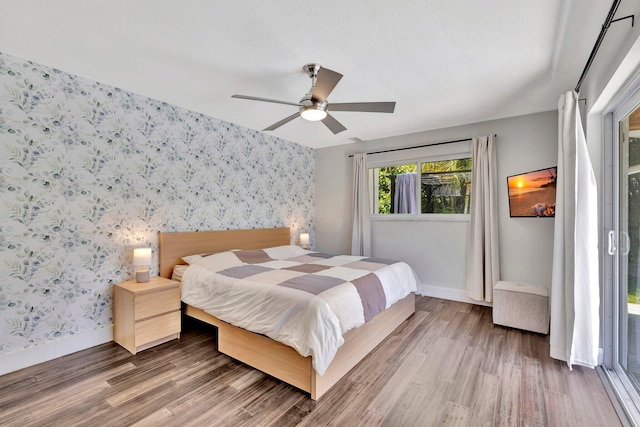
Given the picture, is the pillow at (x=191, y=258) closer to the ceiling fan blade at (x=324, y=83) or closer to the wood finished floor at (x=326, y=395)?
the wood finished floor at (x=326, y=395)

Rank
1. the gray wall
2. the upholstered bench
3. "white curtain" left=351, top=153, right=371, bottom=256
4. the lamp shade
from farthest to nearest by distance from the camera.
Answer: "white curtain" left=351, top=153, right=371, bottom=256 → the gray wall → the upholstered bench → the lamp shade

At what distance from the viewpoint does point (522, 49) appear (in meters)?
2.20

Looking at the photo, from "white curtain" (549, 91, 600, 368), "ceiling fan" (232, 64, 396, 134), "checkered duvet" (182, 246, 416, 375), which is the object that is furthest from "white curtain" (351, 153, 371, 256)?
"white curtain" (549, 91, 600, 368)

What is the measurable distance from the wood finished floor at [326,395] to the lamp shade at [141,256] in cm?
83

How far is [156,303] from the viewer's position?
2.76 meters

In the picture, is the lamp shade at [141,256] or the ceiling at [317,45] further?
the lamp shade at [141,256]

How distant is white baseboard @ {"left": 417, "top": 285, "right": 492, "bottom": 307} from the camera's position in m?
4.03

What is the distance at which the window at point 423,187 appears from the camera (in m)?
4.21

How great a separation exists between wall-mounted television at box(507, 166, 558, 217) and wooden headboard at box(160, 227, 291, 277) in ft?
11.2

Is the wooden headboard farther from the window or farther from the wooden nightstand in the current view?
the window

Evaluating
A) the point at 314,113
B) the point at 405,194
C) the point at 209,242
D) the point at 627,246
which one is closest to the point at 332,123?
the point at 314,113

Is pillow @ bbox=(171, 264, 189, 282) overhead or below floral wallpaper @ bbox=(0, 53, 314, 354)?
below

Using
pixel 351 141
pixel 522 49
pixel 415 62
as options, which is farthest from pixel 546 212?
pixel 351 141

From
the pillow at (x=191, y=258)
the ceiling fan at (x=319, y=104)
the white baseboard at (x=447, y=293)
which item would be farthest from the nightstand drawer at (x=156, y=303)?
the white baseboard at (x=447, y=293)
